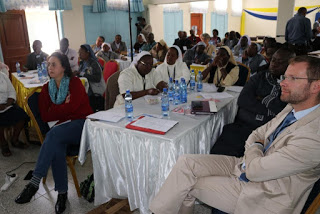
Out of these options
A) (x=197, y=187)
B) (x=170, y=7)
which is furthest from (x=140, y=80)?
(x=170, y=7)

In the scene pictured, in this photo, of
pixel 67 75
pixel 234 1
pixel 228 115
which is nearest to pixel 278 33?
pixel 228 115

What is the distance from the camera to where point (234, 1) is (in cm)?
1473

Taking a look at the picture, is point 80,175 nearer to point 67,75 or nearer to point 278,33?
point 67,75

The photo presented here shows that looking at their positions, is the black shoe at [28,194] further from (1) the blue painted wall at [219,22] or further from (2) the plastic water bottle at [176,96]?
(1) the blue painted wall at [219,22]

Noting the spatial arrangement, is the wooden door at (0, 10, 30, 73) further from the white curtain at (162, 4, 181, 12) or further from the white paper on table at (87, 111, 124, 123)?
the white paper on table at (87, 111, 124, 123)

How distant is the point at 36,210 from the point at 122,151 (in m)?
0.98

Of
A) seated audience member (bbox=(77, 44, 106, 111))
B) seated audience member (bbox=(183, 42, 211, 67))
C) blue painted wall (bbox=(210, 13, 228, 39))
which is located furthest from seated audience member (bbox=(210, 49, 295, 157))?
blue painted wall (bbox=(210, 13, 228, 39))

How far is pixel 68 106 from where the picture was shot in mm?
2514

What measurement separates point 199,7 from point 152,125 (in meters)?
12.0

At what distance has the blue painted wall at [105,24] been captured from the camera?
29.5 feet

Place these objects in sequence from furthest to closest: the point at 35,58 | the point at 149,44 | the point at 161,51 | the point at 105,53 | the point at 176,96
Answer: the point at 149,44, the point at 105,53, the point at 161,51, the point at 35,58, the point at 176,96

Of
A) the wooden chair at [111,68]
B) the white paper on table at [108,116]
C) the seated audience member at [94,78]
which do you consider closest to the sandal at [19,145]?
the seated audience member at [94,78]

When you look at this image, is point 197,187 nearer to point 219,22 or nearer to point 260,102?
point 260,102

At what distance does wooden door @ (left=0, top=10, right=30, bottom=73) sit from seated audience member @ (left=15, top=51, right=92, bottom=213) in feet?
17.8
